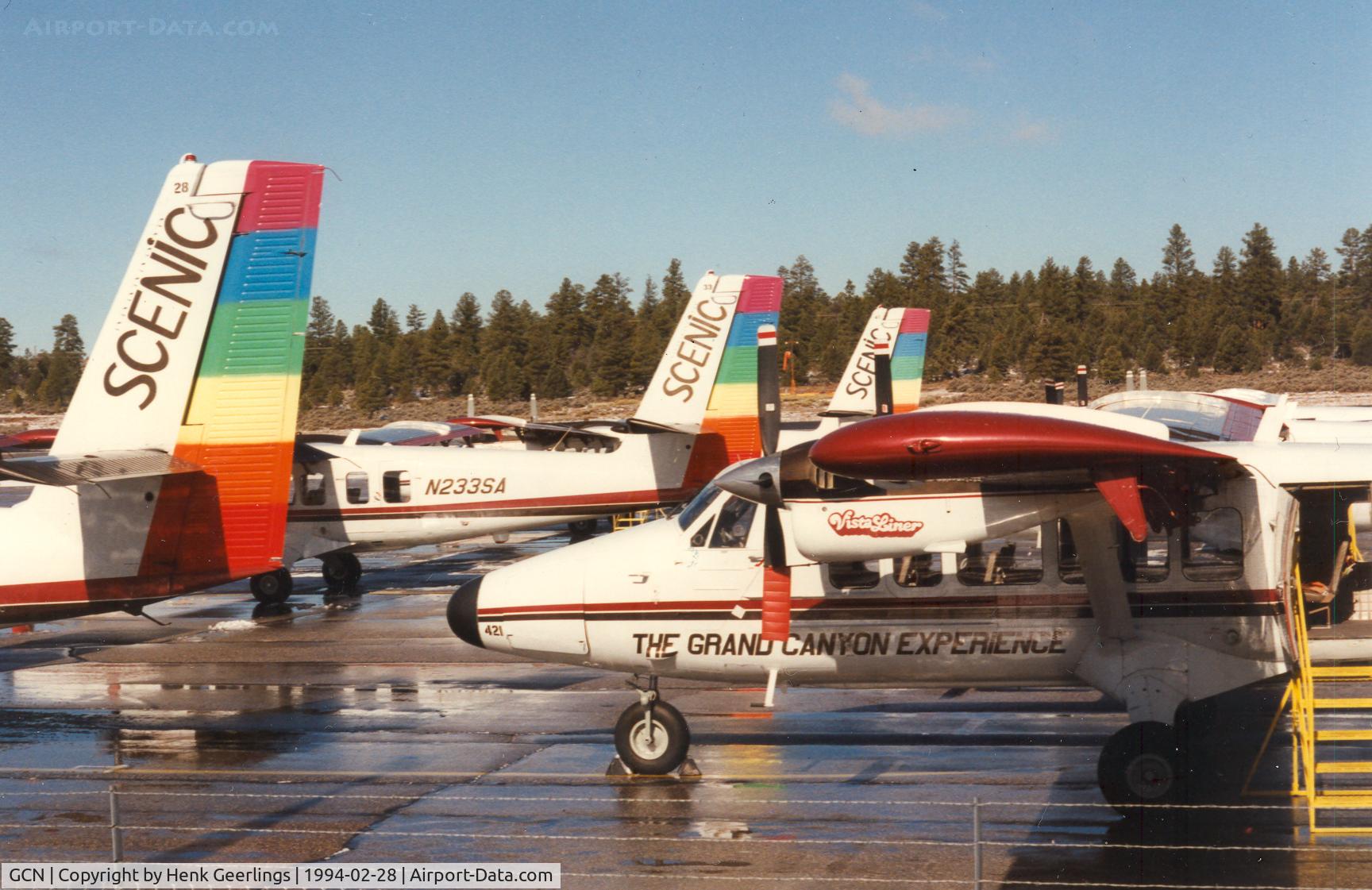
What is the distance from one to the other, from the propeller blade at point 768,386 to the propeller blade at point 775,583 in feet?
14.9

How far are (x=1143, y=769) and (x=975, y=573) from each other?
82.0 inches

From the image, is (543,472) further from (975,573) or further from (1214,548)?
(1214,548)

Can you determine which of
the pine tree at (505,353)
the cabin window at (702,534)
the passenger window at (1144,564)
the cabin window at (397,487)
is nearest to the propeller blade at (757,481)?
the cabin window at (702,534)

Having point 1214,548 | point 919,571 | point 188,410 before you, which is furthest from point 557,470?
point 1214,548

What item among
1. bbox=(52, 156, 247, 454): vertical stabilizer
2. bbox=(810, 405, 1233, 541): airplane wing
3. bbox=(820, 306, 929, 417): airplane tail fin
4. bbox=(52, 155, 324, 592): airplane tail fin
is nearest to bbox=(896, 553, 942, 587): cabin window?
bbox=(810, 405, 1233, 541): airplane wing

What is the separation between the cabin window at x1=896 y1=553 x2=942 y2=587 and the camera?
452 inches

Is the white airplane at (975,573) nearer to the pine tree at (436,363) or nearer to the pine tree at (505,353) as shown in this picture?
the pine tree at (505,353)

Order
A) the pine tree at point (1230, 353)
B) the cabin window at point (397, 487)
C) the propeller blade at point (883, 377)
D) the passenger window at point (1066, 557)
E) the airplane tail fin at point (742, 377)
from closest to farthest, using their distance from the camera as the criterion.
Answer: the passenger window at point (1066, 557) → the propeller blade at point (883, 377) → the cabin window at point (397, 487) → the airplane tail fin at point (742, 377) → the pine tree at point (1230, 353)

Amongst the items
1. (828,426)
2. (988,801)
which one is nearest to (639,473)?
(828,426)

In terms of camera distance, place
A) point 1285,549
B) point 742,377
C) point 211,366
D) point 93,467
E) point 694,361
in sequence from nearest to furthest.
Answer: point 1285,549, point 93,467, point 211,366, point 694,361, point 742,377

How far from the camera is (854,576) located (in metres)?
11.7

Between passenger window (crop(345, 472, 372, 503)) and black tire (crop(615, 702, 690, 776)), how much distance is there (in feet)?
50.1

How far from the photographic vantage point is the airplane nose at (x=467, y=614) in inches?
477

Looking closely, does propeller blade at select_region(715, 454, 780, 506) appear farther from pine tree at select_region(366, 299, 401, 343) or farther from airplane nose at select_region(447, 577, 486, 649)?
pine tree at select_region(366, 299, 401, 343)
